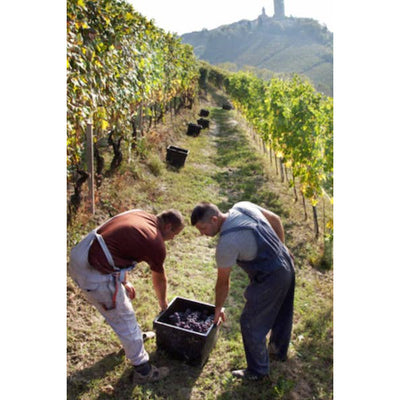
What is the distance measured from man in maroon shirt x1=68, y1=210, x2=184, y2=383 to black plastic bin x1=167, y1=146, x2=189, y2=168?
624 cm

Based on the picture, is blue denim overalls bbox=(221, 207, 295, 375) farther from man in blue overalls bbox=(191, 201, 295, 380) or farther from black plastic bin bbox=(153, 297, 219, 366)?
black plastic bin bbox=(153, 297, 219, 366)

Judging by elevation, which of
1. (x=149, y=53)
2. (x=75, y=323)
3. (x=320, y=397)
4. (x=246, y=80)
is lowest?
(x=320, y=397)

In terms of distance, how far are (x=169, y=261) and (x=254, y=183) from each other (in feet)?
15.8

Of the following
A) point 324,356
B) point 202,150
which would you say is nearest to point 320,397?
point 324,356

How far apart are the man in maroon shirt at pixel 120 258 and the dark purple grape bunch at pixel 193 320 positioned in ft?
1.70

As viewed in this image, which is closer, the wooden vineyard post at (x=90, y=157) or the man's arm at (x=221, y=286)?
the man's arm at (x=221, y=286)

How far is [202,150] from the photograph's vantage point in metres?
12.3

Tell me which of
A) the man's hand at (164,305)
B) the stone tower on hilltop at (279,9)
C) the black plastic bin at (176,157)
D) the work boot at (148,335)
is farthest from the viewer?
the stone tower on hilltop at (279,9)

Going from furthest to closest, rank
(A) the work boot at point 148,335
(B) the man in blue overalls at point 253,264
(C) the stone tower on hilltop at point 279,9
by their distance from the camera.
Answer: (C) the stone tower on hilltop at point 279,9 < (A) the work boot at point 148,335 < (B) the man in blue overalls at point 253,264

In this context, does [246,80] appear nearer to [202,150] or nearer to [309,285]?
[202,150]

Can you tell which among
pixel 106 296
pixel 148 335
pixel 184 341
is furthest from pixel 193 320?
pixel 106 296

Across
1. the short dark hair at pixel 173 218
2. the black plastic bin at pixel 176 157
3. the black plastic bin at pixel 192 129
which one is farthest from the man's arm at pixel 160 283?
the black plastic bin at pixel 192 129

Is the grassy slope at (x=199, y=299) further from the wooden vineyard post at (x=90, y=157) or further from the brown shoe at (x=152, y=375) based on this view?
the wooden vineyard post at (x=90, y=157)

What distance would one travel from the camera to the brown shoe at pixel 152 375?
2.96 meters
